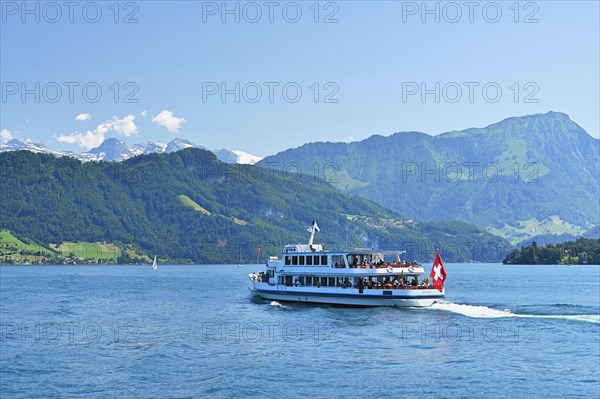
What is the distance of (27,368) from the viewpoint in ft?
174

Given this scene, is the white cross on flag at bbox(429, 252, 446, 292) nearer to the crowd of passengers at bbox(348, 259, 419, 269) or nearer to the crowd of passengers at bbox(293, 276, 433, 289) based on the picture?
the crowd of passengers at bbox(293, 276, 433, 289)

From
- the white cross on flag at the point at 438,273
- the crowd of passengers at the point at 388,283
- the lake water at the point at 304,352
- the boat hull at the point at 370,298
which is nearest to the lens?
the lake water at the point at 304,352

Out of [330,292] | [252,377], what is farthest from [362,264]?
[252,377]

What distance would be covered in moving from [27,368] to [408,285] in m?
49.1

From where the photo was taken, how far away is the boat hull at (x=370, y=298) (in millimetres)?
86250

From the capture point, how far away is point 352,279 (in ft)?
299

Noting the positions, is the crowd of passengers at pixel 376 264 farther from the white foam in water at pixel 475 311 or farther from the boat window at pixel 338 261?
the white foam in water at pixel 475 311

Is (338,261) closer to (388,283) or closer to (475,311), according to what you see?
(388,283)

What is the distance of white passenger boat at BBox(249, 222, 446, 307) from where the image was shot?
285ft

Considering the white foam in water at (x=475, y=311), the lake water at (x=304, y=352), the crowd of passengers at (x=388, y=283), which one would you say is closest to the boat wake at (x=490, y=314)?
the white foam in water at (x=475, y=311)

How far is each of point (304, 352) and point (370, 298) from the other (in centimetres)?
3080

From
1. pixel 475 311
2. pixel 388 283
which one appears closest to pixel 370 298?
pixel 388 283

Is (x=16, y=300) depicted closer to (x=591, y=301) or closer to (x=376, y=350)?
(x=376, y=350)

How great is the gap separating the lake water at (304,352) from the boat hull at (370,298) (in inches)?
54.7
